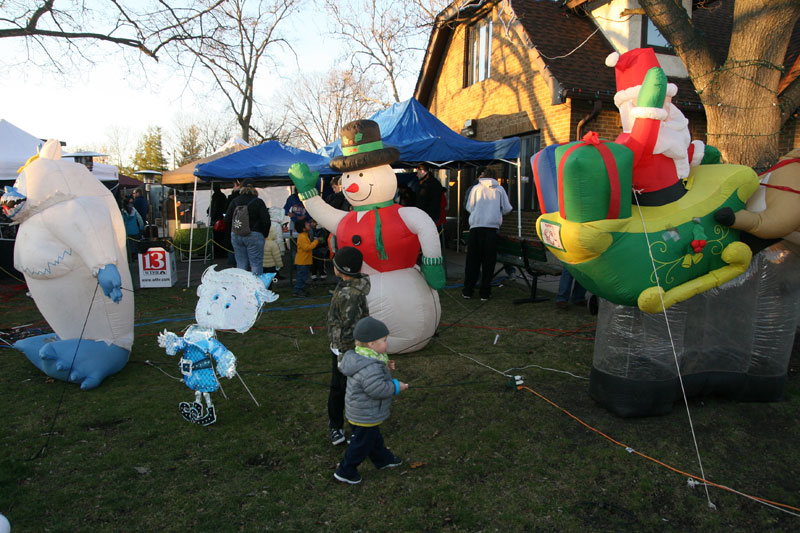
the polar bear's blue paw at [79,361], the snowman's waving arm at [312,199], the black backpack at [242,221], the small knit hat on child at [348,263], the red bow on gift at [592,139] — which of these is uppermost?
the red bow on gift at [592,139]

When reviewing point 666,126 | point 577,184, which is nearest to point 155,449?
point 577,184

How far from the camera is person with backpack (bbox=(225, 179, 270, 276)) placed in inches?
322

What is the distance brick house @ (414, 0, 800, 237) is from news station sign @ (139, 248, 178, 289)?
21.0 feet

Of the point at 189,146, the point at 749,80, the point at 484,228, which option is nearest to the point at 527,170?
the point at 484,228

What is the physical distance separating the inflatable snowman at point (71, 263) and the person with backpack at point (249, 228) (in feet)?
10.8

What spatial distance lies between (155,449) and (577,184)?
3.21 meters

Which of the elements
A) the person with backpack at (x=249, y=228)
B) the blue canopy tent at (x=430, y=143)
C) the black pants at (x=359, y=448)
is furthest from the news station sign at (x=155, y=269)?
the black pants at (x=359, y=448)

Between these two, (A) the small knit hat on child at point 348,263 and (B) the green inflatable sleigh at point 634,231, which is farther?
(A) the small knit hat on child at point 348,263

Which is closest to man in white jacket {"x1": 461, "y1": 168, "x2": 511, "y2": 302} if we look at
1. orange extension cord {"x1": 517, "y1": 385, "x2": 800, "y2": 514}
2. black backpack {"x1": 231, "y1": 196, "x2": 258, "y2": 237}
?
black backpack {"x1": 231, "y1": 196, "x2": 258, "y2": 237}

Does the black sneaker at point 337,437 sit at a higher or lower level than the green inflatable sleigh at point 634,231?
lower

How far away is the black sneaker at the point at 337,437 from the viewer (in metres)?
3.59

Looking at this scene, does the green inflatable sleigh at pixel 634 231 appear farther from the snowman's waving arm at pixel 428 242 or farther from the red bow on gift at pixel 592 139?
the snowman's waving arm at pixel 428 242

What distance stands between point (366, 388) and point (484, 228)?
5596mm

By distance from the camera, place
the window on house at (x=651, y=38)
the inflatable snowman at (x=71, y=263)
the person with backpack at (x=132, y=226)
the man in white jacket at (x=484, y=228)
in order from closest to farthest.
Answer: the inflatable snowman at (x=71, y=263) → the man in white jacket at (x=484, y=228) → the window on house at (x=651, y=38) → the person with backpack at (x=132, y=226)
